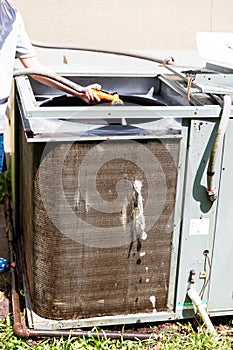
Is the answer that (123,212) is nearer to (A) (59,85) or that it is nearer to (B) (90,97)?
(B) (90,97)

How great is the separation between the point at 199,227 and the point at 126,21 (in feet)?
7.10

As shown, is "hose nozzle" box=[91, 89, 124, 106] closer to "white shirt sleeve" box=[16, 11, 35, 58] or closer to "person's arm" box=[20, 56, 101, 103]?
"person's arm" box=[20, 56, 101, 103]

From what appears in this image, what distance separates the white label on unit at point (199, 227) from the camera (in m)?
2.81

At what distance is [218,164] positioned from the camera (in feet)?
8.98

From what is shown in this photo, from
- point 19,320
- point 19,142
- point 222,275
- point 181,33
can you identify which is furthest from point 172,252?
point 181,33

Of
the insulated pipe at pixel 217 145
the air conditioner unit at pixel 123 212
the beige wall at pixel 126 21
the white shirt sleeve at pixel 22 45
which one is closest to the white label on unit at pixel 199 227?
the air conditioner unit at pixel 123 212

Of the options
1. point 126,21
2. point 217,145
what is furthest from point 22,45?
point 126,21

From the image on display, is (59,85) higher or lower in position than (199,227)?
higher

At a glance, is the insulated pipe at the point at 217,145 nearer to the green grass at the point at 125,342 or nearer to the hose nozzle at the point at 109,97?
the hose nozzle at the point at 109,97

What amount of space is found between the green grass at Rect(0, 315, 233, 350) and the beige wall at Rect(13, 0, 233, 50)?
233 cm

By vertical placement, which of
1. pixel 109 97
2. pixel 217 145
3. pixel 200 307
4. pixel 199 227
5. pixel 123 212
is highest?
pixel 109 97

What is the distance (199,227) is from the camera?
9.25 feet

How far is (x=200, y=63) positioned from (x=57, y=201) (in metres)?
1.41

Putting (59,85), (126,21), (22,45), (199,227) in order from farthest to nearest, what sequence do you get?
(126,21) < (22,45) < (59,85) < (199,227)
